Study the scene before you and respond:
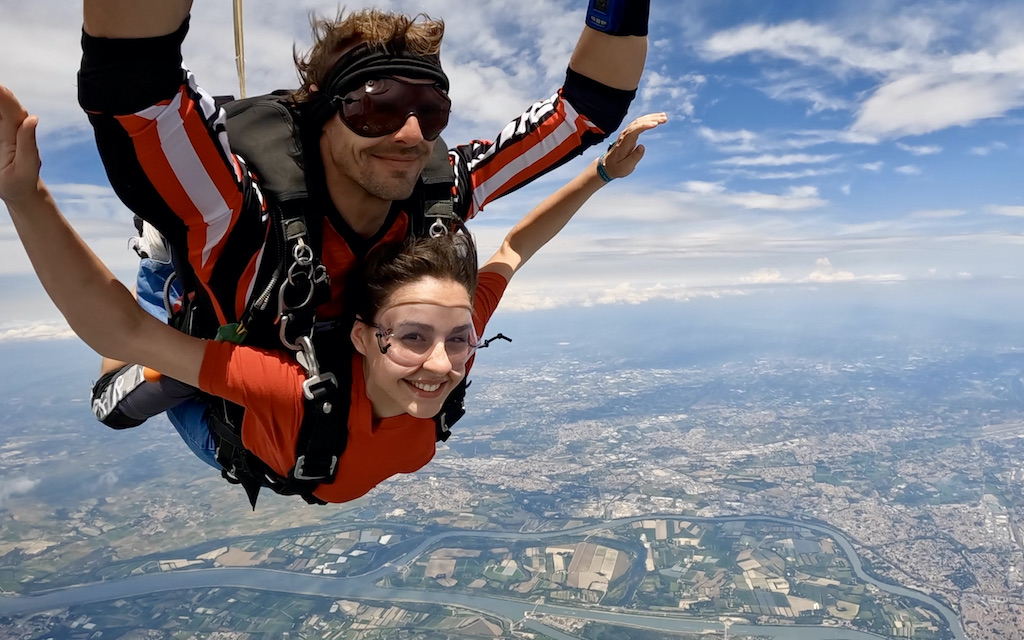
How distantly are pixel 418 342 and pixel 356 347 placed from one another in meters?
0.26

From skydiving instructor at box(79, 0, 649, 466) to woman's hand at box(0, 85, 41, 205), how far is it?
0.40 feet

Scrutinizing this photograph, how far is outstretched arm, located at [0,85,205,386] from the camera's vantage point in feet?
4.16

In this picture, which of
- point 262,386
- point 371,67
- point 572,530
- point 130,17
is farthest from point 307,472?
point 572,530

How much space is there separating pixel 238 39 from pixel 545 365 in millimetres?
88423

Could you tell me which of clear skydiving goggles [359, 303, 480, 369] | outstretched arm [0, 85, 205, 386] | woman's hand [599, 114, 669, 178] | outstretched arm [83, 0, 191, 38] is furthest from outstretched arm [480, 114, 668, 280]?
outstretched arm [83, 0, 191, 38]

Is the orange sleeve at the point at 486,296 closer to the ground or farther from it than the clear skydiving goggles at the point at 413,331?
farther from it

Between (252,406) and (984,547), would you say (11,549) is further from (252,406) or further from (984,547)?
(984,547)

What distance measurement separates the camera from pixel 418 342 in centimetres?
203

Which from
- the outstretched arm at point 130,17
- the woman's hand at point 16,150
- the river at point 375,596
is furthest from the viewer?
the river at point 375,596

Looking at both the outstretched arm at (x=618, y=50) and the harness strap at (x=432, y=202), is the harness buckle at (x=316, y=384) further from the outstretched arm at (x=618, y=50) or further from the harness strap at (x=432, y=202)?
the outstretched arm at (x=618, y=50)

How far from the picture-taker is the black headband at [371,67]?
182 centimetres

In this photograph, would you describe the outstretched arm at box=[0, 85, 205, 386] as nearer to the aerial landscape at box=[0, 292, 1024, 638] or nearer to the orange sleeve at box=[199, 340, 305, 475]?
the orange sleeve at box=[199, 340, 305, 475]

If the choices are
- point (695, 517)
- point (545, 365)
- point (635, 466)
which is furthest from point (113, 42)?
point (545, 365)

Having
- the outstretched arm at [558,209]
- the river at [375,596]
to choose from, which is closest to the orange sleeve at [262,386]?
the outstretched arm at [558,209]
